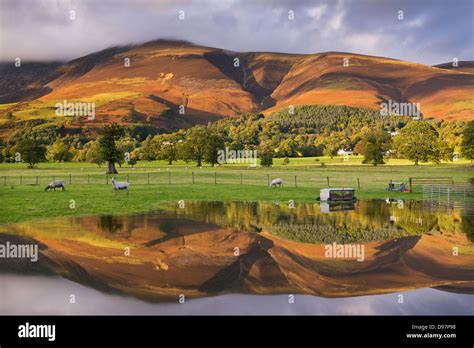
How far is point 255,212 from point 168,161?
78.5m

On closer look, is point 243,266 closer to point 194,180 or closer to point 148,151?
point 194,180

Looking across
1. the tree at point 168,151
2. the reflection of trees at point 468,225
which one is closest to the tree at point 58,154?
the tree at point 168,151

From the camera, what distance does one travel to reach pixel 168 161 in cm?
10512

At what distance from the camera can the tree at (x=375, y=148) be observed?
9188 cm

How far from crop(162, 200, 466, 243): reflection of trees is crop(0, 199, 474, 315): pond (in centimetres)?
9

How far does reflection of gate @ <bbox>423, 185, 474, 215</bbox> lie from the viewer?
95.5 ft

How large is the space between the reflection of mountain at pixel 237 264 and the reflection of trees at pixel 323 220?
1070mm

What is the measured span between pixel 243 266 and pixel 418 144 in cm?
8541

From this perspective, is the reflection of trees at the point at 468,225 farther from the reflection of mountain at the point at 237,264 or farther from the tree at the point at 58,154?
the tree at the point at 58,154

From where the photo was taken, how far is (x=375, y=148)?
305ft

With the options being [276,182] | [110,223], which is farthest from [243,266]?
[276,182]
